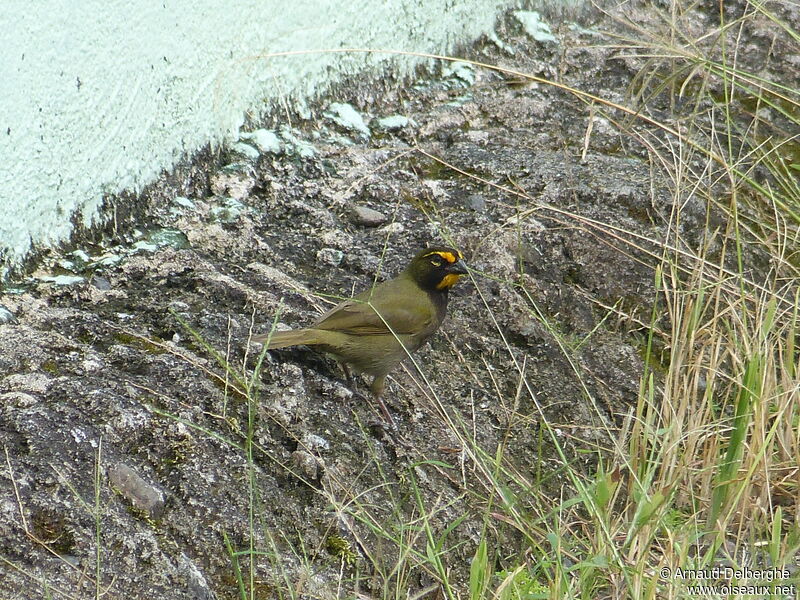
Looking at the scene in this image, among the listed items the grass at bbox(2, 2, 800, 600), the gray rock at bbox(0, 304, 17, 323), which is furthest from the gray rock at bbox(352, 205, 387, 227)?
the gray rock at bbox(0, 304, 17, 323)

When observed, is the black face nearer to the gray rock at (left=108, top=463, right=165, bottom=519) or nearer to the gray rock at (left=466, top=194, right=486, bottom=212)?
the gray rock at (left=466, top=194, right=486, bottom=212)

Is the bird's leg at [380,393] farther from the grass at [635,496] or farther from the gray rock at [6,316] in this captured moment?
the gray rock at [6,316]

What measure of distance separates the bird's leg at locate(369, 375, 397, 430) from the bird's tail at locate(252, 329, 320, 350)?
261mm

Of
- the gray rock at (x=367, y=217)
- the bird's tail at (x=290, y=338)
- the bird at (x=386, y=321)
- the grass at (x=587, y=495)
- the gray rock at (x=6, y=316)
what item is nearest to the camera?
the grass at (x=587, y=495)

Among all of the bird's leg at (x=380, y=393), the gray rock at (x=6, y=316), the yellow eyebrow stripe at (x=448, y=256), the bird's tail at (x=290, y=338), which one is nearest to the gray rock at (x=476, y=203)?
the yellow eyebrow stripe at (x=448, y=256)

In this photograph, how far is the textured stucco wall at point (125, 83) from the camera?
135 inches

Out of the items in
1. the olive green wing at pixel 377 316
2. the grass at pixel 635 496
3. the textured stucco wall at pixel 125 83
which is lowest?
the grass at pixel 635 496

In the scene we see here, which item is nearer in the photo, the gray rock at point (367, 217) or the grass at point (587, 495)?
the grass at point (587, 495)

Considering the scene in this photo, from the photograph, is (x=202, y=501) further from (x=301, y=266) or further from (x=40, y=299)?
(x=301, y=266)

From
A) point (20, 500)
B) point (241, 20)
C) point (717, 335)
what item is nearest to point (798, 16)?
point (717, 335)

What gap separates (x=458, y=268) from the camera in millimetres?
4117

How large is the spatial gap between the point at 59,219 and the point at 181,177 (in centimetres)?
57

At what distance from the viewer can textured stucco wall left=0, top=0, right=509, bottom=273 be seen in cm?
343

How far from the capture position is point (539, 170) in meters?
4.70
